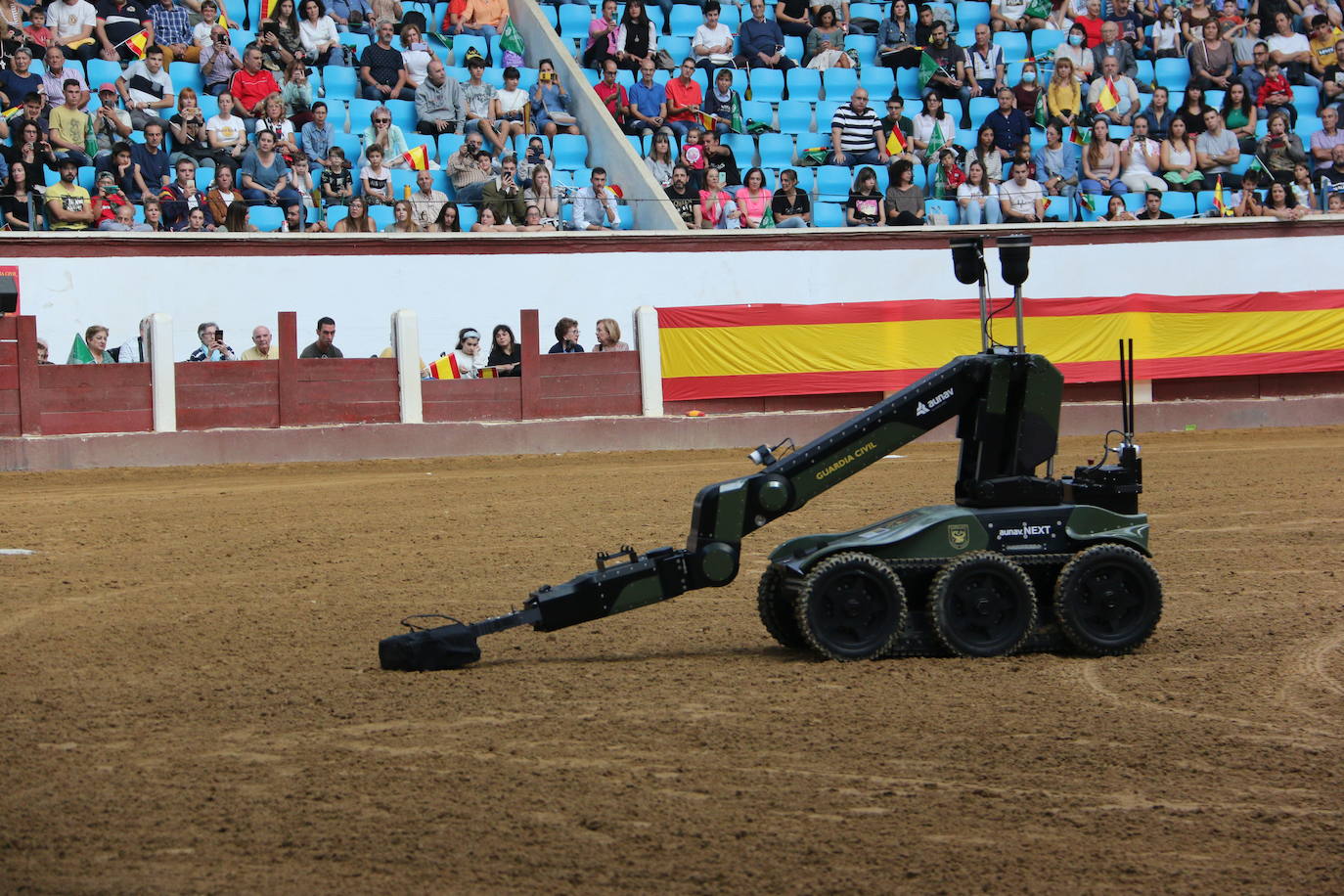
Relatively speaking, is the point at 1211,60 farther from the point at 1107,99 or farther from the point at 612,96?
the point at 612,96

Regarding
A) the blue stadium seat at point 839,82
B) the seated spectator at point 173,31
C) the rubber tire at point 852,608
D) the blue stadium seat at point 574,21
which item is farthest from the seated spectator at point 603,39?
the rubber tire at point 852,608

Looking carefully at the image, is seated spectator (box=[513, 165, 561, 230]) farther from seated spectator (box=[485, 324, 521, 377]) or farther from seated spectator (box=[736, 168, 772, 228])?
seated spectator (box=[736, 168, 772, 228])

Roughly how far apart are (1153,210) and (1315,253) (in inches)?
103

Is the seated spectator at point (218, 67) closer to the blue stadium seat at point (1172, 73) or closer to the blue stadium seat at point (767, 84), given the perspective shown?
the blue stadium seat at point (767, 84)

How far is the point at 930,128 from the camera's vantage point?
2364cm

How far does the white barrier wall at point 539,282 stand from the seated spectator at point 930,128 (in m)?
1.75

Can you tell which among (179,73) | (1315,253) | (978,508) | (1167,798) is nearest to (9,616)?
(978,508)

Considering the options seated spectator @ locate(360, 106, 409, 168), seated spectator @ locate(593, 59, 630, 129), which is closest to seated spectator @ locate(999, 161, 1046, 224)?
seated spectator @ locate(593, 59, 630, 129)

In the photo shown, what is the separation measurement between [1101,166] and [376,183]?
36.1 feet

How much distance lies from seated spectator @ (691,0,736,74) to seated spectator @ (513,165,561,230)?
4.31 meters

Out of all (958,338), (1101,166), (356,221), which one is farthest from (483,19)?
(1101,166)

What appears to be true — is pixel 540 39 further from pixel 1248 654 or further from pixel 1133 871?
pixel 1133 871

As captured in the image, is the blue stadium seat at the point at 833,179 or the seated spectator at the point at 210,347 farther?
the blue stadium seat at the point at 833,179

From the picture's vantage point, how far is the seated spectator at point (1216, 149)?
2433 cm
